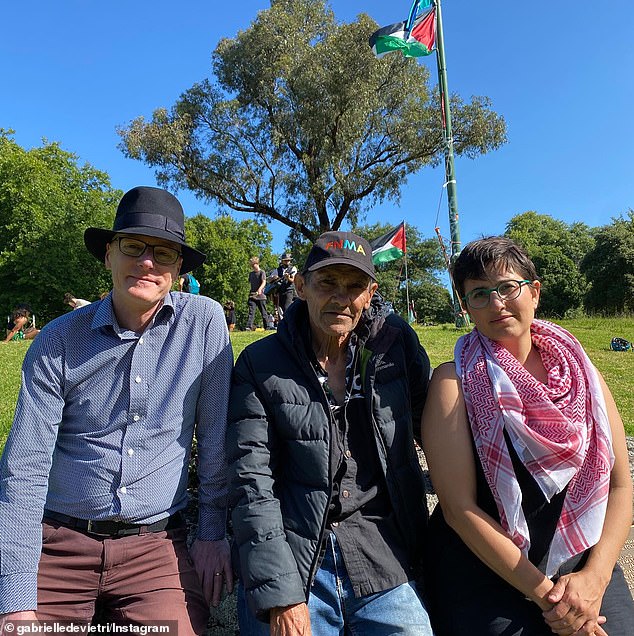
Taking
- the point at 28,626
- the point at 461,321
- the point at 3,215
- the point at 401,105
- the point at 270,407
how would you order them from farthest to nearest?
1. the point at 3,215
2. the point at 401,105
3. the point at 461,321
4. the point at 270,407
5. the point at 28,626

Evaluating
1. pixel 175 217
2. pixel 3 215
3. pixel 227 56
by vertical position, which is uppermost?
pixel 227 56

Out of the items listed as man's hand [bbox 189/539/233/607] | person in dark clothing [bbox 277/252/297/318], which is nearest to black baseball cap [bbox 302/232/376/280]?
man's hand [bbox 189/539/233/607]

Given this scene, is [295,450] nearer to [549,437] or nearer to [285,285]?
[549,437]

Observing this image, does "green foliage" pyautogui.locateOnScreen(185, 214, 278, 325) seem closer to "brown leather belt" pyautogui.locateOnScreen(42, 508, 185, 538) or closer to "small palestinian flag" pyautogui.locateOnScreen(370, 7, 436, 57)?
"small palestinian flag" pyautogui.locateOnScreen(370, 7, 436, 57)

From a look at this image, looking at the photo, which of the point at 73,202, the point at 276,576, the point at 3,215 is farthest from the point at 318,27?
the point at 276,576

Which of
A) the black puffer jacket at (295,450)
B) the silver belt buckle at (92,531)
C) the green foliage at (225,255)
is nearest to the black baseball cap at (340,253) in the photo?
the black puffer jacket at (295,450)

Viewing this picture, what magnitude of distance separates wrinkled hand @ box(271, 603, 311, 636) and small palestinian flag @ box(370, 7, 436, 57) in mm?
13717

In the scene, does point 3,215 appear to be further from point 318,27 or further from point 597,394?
point 597,394

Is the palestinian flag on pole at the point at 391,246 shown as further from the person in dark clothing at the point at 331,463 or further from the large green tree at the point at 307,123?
the person in dark clothing at the point at 331,463

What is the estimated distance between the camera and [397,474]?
222 cm

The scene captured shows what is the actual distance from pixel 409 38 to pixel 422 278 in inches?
1856

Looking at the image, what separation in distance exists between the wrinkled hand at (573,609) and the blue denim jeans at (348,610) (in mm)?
500

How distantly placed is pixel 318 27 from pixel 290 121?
4.88m

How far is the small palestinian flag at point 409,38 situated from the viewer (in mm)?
12789
